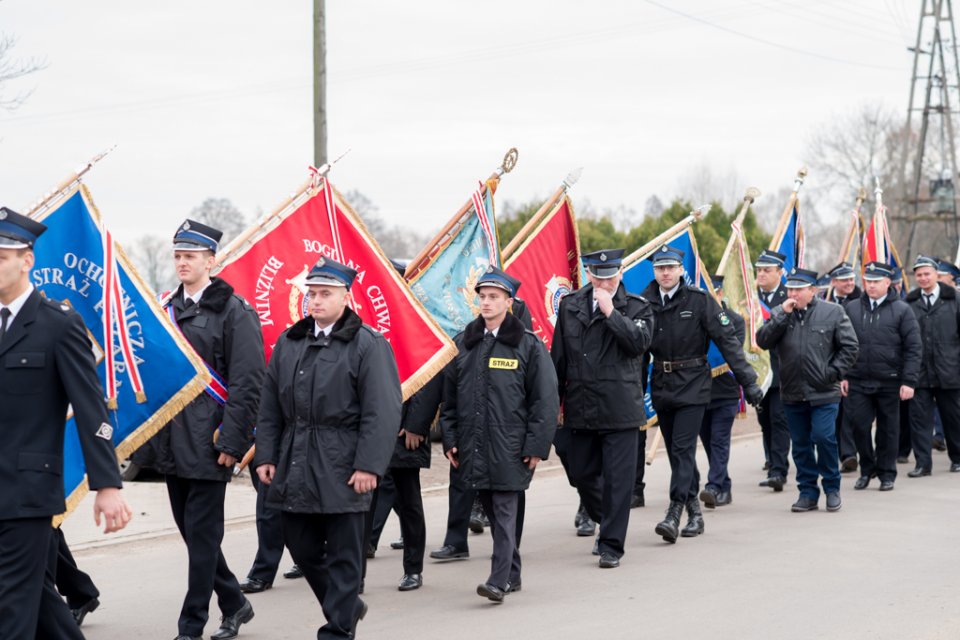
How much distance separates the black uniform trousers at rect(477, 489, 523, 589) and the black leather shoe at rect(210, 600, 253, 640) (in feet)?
4.82

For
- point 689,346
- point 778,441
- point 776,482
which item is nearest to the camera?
point 689,346

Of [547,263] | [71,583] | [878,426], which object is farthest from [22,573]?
[878,426]

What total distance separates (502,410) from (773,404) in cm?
585

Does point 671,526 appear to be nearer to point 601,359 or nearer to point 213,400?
point 601,359

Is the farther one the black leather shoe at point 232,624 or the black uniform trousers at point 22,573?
the black leather shoe at point 232,624

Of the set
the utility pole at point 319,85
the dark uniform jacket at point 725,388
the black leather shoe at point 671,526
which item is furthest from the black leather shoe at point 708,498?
the utility pole at point 319,85

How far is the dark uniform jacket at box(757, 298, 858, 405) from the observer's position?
11.2 meters

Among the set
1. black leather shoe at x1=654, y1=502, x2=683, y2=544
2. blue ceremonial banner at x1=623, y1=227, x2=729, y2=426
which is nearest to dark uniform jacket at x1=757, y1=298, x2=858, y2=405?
blue ceremonial banner at x1=623, y1=227, x2=729, y2=426

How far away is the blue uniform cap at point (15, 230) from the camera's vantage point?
514 centimetres

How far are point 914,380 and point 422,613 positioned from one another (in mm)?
7234

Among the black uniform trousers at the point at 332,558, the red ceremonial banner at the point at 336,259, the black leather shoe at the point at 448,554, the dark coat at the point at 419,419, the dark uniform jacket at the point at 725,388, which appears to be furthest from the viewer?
the dark uniform jacket at the point at 725,388

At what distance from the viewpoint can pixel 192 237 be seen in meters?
7.02

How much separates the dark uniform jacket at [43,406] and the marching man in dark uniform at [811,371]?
24.5ft

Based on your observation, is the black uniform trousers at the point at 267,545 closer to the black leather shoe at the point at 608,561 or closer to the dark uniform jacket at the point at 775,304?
the black leather shoe at the point at 608,561
